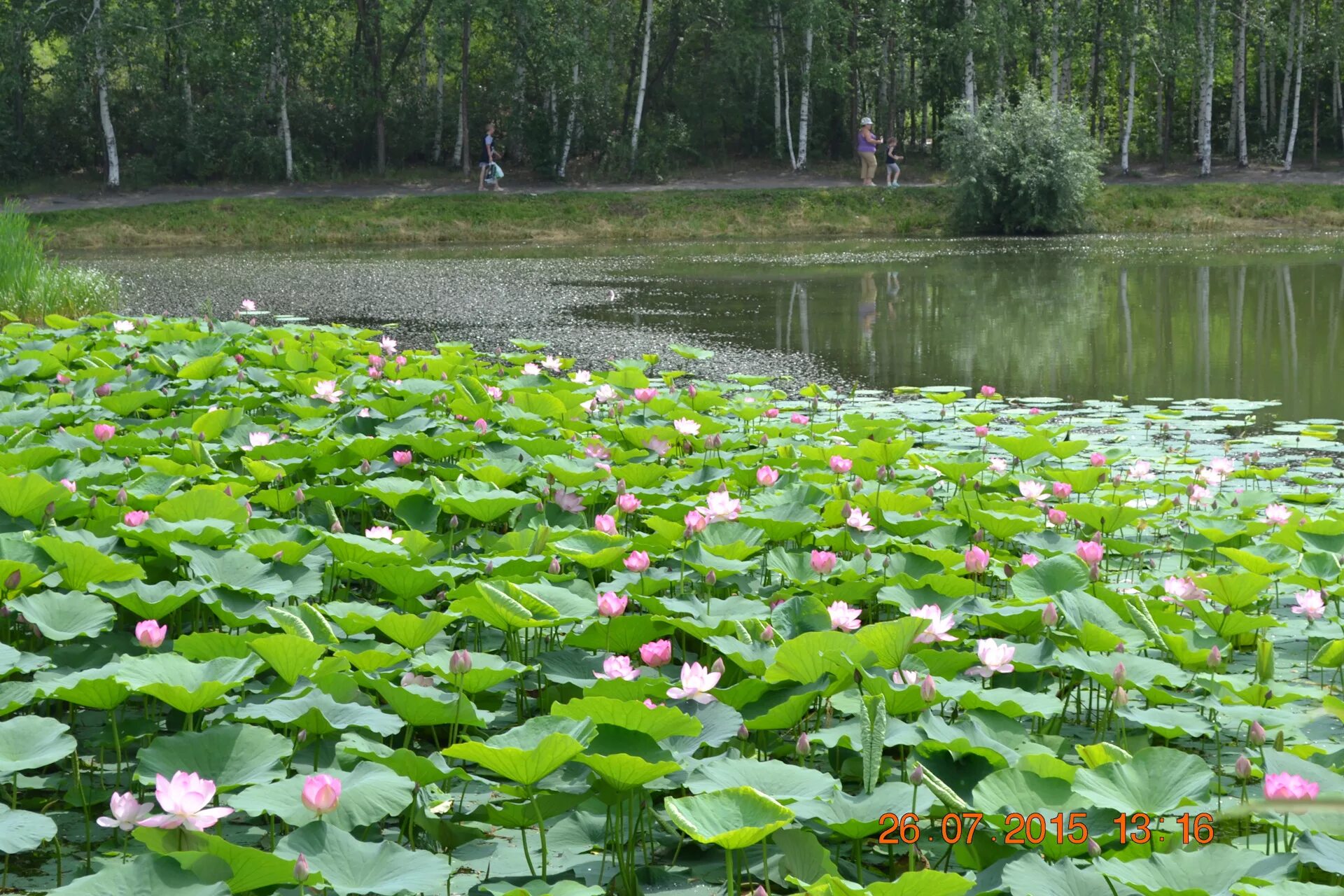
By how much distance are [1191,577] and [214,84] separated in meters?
36.8

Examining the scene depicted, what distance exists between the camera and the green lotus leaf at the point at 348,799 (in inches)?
70.7

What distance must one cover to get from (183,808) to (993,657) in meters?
1.47

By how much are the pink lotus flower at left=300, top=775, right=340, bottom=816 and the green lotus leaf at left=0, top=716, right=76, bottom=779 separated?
485 millimetres

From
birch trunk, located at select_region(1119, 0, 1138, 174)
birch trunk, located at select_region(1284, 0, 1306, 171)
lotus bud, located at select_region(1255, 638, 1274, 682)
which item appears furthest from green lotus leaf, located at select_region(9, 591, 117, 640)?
birch trunk, located at select_region(1284, 0, 1306, 171)

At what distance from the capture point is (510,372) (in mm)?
7133

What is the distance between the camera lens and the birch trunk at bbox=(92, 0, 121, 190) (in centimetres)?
2878

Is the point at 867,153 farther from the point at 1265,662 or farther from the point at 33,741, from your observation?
the point at 33,741

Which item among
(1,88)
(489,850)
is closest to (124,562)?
(489,850)

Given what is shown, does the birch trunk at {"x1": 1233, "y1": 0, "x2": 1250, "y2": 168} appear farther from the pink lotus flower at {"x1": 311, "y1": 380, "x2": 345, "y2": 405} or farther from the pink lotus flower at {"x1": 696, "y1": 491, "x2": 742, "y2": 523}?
the pink lotus flower at {"x1": 696, "y1": 491, "x2": 742, "y2": 523}

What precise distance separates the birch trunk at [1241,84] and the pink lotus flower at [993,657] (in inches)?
1284

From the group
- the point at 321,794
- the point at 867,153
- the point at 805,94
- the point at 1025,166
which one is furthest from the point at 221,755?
the point at 805,94

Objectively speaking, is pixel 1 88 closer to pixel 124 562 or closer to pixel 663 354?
pixel 663 354
